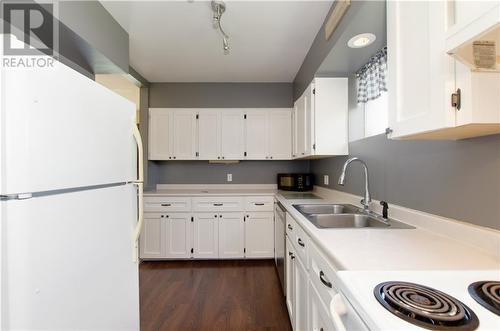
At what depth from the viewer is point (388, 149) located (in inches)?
64.2

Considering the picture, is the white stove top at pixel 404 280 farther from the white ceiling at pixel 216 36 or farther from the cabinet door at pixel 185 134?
the cabinet door at pixel 185 134

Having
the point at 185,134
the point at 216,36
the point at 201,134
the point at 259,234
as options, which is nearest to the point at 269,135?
the point at 201,134

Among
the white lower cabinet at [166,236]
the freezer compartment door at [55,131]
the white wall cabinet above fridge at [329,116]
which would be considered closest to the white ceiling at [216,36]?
the white wall cabinet above fridge at [329,116]

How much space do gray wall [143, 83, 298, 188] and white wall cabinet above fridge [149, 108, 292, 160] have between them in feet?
0.72

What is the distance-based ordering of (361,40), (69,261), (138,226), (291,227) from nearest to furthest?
(69,261) → (138,226) → (361,40) → (291,227)

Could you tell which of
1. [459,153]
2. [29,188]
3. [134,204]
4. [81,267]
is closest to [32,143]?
[29,188]

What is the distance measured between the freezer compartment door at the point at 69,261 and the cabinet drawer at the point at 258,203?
1.77 metres

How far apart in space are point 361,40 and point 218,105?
2238 millimetres

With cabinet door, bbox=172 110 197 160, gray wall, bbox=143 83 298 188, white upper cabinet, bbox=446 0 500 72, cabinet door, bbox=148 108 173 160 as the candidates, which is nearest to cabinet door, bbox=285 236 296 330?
white upper cabinet, bbox=446 0 500 72

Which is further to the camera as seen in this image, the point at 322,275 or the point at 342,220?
the point at 342,220

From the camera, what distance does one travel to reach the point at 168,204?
3.01 meters

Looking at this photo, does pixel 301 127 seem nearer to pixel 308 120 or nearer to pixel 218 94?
pixel 308 120

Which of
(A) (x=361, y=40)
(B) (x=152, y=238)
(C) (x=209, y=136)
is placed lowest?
(B) (x=152, y=238)

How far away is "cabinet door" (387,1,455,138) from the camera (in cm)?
75
